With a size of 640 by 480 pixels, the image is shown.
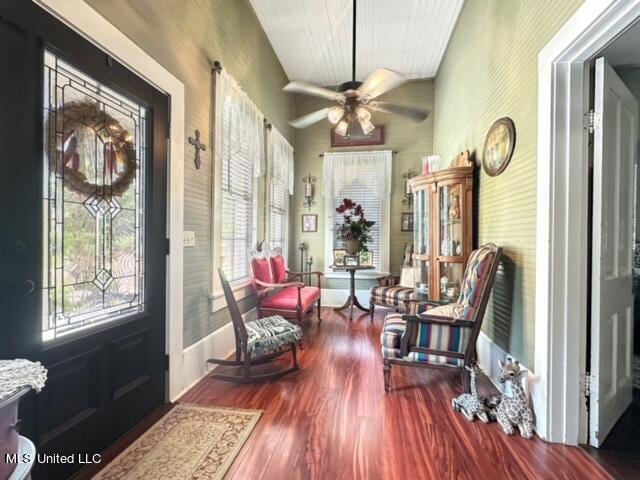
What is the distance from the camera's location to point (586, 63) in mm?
1763

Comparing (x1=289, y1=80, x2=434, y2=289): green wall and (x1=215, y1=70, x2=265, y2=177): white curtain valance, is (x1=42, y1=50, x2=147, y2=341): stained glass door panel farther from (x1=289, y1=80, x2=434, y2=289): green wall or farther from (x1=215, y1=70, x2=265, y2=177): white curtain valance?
(x1=289, y1=80, x2=434, y2=289): green wall

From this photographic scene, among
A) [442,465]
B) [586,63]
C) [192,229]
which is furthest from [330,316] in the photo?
[586,63]

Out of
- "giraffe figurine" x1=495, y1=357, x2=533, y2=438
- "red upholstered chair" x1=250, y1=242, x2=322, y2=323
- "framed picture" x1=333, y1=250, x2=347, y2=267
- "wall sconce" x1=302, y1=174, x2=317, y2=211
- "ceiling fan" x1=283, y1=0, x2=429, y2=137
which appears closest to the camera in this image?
"giraffe figurine" x1=495, y1=357, x2=533, y2=438

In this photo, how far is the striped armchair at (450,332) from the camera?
225 cm

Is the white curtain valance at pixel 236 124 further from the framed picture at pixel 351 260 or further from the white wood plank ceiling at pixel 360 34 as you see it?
the framed picture at pixel 351 260

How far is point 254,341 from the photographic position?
2.50 m

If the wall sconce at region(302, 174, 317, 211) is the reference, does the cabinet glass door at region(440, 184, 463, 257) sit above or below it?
below

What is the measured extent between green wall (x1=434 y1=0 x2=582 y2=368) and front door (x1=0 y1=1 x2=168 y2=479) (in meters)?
2.53

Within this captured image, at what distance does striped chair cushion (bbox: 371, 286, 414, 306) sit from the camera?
3.98 metres

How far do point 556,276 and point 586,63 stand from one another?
1243 mm

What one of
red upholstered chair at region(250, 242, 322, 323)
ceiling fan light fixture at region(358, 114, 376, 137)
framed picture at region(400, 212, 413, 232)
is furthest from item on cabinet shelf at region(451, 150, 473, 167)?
red upholstered chair at region(250, 242, 322, 323)

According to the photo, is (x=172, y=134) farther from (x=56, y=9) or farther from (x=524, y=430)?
(x=524, y=430)

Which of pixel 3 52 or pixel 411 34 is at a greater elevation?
pixel 411 34

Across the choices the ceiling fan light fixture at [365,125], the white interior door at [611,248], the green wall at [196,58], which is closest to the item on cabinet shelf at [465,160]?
the ceiling fan light fixture at [365,125]
